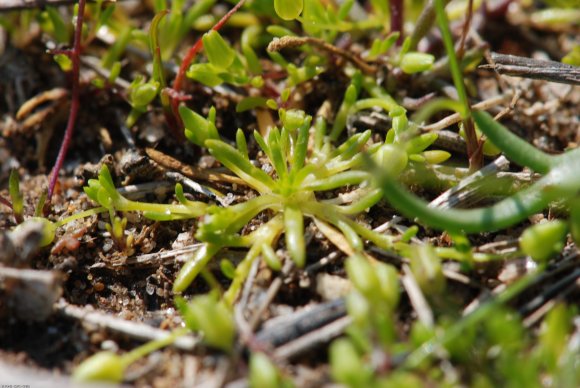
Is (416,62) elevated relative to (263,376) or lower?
elevated

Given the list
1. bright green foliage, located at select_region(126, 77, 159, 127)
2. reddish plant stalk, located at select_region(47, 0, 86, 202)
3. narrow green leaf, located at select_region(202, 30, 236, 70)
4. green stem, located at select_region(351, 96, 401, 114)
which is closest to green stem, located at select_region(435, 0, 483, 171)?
green stem, located at select_region(351, 96, 401, 114)

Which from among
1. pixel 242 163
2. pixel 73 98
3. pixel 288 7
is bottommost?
pixel 242 163

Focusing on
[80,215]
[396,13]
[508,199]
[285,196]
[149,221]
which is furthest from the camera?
[396,13]

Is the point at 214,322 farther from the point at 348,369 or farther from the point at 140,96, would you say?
the point at 140,96

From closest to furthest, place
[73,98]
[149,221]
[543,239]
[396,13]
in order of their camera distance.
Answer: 1. [543,239]
2. [149,221]
3. [73,98]
4. [396,13]

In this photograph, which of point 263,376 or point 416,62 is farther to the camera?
point 416,62

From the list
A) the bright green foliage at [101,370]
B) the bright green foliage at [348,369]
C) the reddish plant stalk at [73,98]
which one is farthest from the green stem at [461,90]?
the reddish plant stalk at [73,98]

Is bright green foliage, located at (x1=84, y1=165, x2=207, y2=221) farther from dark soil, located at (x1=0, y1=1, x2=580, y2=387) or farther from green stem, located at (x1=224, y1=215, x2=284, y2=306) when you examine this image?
green stem, located at (x1=224, y1=215, x2=284, y2=306)

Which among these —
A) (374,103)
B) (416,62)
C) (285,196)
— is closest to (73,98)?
(285,196)
